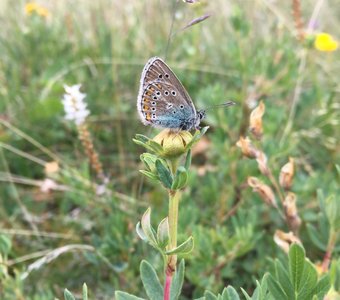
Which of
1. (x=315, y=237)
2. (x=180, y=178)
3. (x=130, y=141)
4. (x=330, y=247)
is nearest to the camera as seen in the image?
(x=180, y=178)

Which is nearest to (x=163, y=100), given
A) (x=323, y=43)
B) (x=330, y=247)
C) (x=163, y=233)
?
(x=163, y=233)

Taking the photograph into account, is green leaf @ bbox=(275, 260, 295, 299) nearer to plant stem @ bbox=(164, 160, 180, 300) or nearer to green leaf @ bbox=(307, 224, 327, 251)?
plant stem @ bbox=(164, 160, 180, 300)

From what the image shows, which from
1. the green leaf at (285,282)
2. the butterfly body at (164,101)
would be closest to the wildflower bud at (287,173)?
the butterfly body at (164,101)

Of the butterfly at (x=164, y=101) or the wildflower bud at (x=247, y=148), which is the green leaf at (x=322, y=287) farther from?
the wildflower bud at (x=247, y=148)

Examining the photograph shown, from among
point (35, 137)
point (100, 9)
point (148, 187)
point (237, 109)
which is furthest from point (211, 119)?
point (100, 9)

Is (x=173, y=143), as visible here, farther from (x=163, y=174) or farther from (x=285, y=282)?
(x=285, y=282)

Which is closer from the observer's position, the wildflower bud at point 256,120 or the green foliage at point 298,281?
the green foliage at point 298,281
